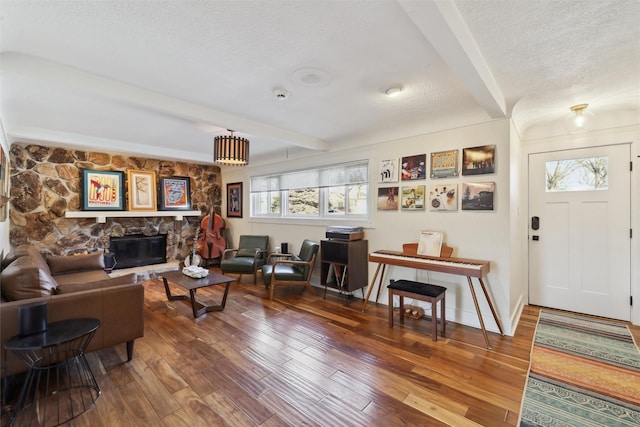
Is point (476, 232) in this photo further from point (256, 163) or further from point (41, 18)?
point (256, 163)

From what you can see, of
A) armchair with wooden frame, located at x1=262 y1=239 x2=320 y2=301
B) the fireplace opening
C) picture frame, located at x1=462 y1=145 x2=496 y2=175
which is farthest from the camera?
the fireplace opening

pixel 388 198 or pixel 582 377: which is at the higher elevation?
pixel 388 198

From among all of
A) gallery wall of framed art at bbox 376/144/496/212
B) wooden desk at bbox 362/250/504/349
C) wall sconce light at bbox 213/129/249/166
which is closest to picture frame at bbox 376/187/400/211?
gallery wall of framed art at bbox 376/144/496/212

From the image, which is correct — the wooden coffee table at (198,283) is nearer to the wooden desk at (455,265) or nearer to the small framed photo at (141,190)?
the wooden desk at (455,265)

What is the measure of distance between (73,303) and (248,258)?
2.87 meters

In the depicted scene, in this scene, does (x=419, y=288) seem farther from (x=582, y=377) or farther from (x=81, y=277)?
(x=81, y=277)

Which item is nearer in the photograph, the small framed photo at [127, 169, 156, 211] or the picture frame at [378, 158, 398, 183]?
the picture frame at [378, 158, 398, 183]

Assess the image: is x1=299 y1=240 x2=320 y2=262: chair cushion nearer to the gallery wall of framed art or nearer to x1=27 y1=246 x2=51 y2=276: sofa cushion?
the gallery wall of framed art

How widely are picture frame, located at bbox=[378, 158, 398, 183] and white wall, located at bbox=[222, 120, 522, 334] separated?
8 centimetres

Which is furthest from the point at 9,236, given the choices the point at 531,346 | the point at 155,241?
the point at 531,346

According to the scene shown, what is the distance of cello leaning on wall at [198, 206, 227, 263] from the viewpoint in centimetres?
572

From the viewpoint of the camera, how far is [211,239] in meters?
5.79

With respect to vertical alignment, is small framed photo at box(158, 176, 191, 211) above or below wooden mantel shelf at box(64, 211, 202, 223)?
above

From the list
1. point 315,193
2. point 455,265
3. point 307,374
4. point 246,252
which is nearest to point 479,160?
point 455,265
